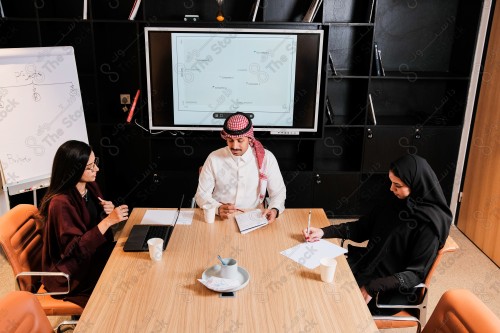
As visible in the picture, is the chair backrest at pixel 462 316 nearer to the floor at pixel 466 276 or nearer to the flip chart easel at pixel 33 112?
the floor at pixel 466 276

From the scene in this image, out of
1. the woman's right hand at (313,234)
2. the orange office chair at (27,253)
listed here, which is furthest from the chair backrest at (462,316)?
the orange office chair at (27,253)

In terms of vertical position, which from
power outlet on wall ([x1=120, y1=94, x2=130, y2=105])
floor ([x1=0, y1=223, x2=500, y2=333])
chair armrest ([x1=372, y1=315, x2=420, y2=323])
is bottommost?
floor ([x1=0, y1=223, x2=500, y2=333])

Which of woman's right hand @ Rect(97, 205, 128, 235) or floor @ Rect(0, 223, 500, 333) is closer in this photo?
woman's right hand @ Rect(97, 205, 128, 235)

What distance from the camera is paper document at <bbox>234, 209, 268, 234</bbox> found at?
7.91 feet

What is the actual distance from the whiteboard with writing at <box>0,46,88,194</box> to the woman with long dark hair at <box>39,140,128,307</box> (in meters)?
1.20

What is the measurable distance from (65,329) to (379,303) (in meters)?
1.88

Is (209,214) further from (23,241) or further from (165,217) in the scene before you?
(23,241)

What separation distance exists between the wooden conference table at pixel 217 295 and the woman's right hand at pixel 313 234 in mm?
58

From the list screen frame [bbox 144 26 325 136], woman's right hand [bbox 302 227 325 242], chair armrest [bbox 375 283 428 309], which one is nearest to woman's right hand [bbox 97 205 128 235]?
woman's right hand [bbox 302 227 325 242]

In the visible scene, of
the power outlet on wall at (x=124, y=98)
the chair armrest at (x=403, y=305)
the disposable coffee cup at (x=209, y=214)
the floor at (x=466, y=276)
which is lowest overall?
the floor at (x=466, y=276)

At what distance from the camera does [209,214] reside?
249 cm

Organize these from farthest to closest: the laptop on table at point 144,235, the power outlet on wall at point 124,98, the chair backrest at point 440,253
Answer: the power outlet on wall at point 124,98, the laptop on table at point 144,235, the chair backrest at point 440,253

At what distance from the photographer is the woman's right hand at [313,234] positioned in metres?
2.31

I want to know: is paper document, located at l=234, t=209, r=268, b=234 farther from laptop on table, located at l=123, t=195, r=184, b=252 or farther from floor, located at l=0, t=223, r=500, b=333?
floor, located at l=0, t=223, r=500, b=333
